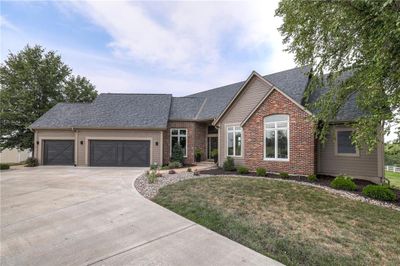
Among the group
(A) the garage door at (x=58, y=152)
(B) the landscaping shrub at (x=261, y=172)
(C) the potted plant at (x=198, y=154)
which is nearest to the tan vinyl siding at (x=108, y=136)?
(A) the garage door at (x=58, y=152)

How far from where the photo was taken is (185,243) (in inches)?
158

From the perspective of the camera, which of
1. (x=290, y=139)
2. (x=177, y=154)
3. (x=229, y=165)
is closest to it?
(x=290, y=139)

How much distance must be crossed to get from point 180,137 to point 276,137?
29.6 feet

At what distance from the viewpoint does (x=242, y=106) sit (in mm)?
13562

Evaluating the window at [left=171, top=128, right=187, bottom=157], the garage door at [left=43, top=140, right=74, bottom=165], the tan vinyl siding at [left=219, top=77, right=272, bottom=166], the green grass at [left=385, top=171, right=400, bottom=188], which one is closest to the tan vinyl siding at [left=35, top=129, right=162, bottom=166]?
the garage door at [left=43, top=140, right=74, bottom=165]

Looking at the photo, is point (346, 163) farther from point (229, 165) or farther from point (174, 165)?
point (174, 165)

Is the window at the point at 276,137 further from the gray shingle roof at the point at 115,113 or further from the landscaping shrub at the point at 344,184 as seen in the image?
the gray shingle roof at the point at 115,113

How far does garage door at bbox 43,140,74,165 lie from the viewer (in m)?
17.6

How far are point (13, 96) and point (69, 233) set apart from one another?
25.9 m

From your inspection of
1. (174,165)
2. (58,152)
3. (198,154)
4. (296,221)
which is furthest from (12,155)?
(296,221)

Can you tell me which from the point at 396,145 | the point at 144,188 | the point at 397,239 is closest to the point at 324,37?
the point at 396,145

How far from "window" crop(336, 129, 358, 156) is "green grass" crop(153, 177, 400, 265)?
12.2ft

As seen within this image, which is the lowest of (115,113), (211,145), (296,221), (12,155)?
(12,155)

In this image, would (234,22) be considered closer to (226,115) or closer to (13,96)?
(226,115)
